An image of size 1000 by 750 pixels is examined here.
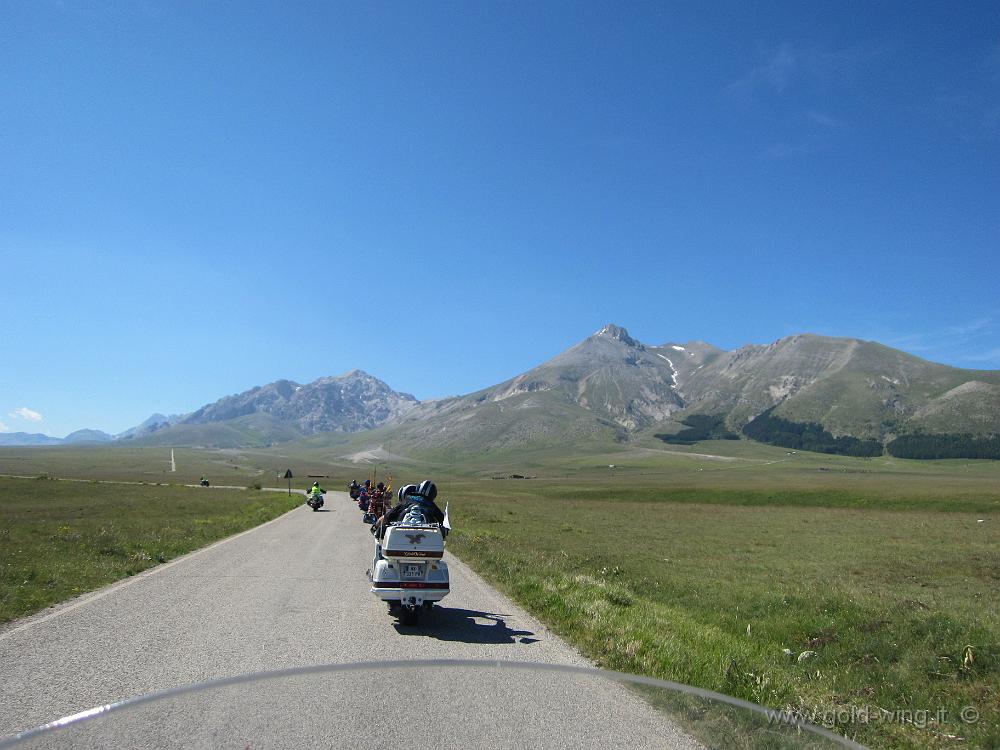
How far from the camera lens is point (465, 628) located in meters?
11.4

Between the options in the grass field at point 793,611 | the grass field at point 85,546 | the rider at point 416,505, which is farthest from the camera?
the grass field at point 85,546

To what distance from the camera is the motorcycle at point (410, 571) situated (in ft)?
37.1

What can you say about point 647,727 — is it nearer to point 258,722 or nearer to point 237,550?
point 258,722

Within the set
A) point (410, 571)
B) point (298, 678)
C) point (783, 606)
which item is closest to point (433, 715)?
point (298, 678)

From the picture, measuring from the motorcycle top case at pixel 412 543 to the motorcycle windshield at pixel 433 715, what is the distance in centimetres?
557

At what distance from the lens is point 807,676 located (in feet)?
28.3

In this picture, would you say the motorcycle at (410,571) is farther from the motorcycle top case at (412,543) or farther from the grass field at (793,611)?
the grass field at (793,611)

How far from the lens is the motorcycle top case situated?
1168 cm

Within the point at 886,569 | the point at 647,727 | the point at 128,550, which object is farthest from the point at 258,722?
the point at 886,569

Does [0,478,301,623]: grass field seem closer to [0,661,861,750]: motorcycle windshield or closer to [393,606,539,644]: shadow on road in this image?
[393,606,539,644]: shadow on road

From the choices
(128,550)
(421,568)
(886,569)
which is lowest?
(886,569)

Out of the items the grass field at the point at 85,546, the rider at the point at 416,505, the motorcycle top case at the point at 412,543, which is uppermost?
the rider at the point at 416,505

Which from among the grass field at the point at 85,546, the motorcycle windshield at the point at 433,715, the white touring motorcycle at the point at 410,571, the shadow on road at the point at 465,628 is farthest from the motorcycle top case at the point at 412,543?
the grass field at the point at 85,546

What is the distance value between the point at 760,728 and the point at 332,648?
6.48m
